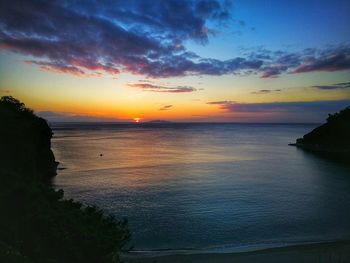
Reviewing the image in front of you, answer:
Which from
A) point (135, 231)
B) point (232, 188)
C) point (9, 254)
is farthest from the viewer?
point (232, 188)

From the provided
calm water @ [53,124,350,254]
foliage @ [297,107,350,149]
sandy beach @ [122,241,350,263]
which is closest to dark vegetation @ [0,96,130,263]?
sandy beach @ [122,241,350,263]

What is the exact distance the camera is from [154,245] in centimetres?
2938

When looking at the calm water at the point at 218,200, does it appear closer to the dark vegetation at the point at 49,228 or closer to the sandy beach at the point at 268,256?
the sandy beach at the point at 268,256

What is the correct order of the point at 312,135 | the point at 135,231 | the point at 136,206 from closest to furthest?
the point at 135,231 < the point at 136,206 < the point at 312,135

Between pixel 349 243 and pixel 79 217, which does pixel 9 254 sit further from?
pixel 349 243

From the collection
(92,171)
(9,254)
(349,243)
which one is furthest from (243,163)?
(9,254)

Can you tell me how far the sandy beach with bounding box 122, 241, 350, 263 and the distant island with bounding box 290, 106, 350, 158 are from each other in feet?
307

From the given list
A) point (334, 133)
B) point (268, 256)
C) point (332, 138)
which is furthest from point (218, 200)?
point (334, 133)

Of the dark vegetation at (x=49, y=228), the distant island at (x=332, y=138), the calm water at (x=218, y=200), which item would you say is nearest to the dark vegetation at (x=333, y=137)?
the distant island at (x=332, y=138)

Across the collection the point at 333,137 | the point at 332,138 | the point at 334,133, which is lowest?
the point at 332,138

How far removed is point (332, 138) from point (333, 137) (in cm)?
53

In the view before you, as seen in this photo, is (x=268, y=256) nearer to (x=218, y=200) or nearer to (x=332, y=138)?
(x=218, y=200)

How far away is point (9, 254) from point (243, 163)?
77317 millimetres

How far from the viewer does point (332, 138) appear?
124438 mm
